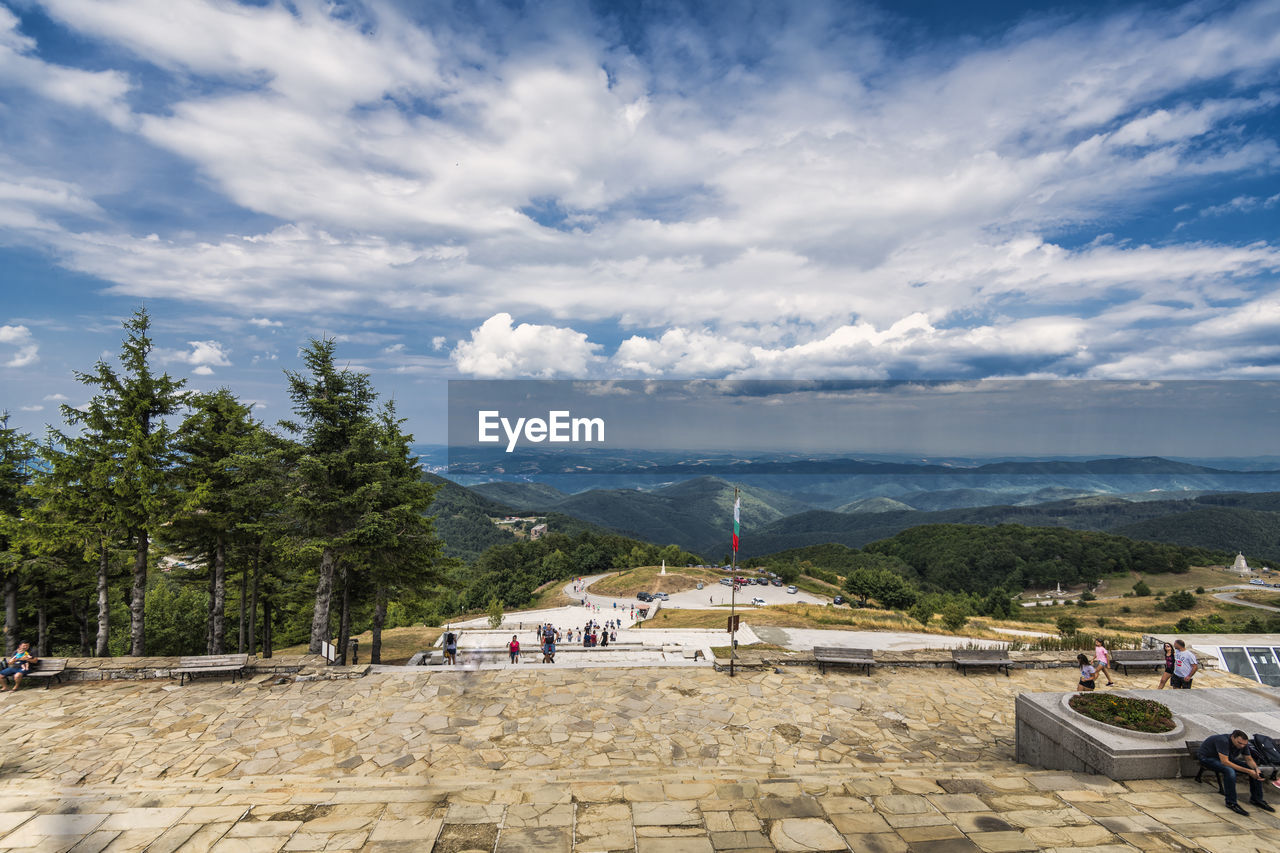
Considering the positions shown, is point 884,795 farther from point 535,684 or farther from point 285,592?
point 285,592

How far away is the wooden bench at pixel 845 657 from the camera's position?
12.9m

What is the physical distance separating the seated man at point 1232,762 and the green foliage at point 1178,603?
90.7 metres

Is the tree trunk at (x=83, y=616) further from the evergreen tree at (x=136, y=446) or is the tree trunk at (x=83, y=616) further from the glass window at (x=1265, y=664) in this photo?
the glass window at (x=1265, y=664)

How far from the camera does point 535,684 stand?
12055 mm

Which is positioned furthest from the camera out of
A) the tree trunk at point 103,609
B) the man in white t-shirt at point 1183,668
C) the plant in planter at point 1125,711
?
the tree trunk at point 103,609

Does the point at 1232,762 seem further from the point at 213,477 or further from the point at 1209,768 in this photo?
the point at 213,477

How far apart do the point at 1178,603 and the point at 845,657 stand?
9083 cm

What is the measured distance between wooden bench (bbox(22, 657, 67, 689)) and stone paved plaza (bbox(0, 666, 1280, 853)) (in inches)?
13.3

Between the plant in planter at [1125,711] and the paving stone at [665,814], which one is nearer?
the paving stone at [665,814]

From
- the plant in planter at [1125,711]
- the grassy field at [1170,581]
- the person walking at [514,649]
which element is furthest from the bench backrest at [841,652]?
the grassy field at [1170,581]

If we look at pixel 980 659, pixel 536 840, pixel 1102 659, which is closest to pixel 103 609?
pixel 536 840

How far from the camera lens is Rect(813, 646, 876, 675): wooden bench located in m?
12.9

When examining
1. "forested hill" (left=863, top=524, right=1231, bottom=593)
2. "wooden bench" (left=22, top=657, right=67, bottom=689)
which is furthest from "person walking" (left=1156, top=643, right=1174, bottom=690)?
"forested hill" (left=863, top=524, right=1231, bottom=593)

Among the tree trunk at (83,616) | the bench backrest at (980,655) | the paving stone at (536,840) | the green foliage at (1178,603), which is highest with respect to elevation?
the paving stone at (536,840)
